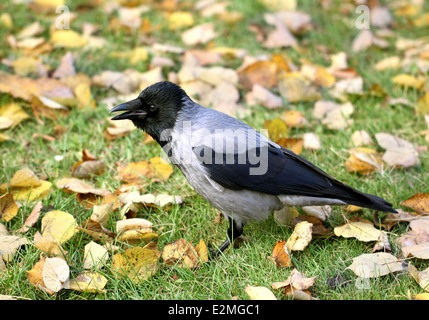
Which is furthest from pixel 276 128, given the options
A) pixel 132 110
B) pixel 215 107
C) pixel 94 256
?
pixel 94 256

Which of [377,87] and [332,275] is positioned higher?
[377,87]

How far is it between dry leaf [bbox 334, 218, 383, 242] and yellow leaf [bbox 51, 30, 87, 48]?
3517mm

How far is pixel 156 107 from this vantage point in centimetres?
311

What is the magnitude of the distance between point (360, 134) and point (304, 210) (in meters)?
1.02

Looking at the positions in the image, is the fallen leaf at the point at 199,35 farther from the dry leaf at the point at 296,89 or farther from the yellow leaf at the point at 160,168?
the yellow leaf at the point at 160,168

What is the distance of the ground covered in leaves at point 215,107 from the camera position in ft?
8.93

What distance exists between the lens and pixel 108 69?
16.1 ft

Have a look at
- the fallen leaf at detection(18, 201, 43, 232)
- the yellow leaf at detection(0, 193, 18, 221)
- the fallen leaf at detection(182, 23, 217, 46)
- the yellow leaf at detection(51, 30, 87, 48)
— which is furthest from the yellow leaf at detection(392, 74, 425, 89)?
the yellow leaf at detection(0, 193, 18, 221)

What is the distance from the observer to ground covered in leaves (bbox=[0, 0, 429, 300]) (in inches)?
107

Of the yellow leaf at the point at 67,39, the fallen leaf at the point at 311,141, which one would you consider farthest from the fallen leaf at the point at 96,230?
the yellow leaf at the point at 67,39

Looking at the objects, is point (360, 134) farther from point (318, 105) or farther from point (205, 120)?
point (205, 120)

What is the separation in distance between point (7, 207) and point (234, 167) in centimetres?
148

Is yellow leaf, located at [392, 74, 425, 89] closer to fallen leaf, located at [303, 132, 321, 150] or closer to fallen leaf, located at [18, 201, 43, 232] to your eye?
fallen leaf, located at [303, 132, 321, 150]

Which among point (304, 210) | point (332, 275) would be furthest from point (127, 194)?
point (332, 275)
